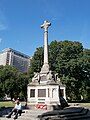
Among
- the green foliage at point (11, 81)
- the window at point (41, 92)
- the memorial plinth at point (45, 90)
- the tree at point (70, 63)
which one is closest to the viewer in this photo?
the memorial plinth at point (45, 90)

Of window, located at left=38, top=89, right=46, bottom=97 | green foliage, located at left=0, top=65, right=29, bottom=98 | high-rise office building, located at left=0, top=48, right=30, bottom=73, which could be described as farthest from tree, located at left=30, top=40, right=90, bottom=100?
high-rise office building, located at left=0, top=48, right=30, bottom=73

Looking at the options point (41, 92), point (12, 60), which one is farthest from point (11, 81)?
point (12, 60)

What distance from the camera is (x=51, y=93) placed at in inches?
925

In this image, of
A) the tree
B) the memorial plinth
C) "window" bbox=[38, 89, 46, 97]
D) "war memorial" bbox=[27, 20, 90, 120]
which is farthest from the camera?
the tree

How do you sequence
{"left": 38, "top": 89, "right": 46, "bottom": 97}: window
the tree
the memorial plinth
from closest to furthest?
the memorial plinth < {"left": 38, "top": 89, "right": 46, "bottom": 97}: window < the tree

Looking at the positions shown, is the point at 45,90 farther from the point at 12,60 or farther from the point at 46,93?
the point at 12,60

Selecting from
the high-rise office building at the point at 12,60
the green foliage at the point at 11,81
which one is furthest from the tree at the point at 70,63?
the high-rise office building at the point at 12,60

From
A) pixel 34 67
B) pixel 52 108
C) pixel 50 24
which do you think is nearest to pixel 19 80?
pixel 34 67

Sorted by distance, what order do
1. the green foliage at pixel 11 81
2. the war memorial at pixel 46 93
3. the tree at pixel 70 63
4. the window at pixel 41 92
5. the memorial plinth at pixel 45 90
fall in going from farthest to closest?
the green foliage at pixel 11 81
the tree at pixel 70 63
the window at pixel 41 92
the memorial plinth at pixel 45 90
the war memorial at pixel 46 93

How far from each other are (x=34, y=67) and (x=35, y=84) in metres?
18.4

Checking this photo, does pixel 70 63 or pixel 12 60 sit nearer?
pixel 70 63

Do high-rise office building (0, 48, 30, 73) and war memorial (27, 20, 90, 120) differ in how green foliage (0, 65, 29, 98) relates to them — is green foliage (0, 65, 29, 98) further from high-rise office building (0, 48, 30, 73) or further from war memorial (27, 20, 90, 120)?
high-rise office building (0, 48, 30, 73)

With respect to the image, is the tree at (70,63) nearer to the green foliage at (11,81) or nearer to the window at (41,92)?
the green foliage at (11,81)

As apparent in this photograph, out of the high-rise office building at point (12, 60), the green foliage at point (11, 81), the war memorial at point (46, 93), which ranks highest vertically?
the high-rise office building at point (12, 60)
